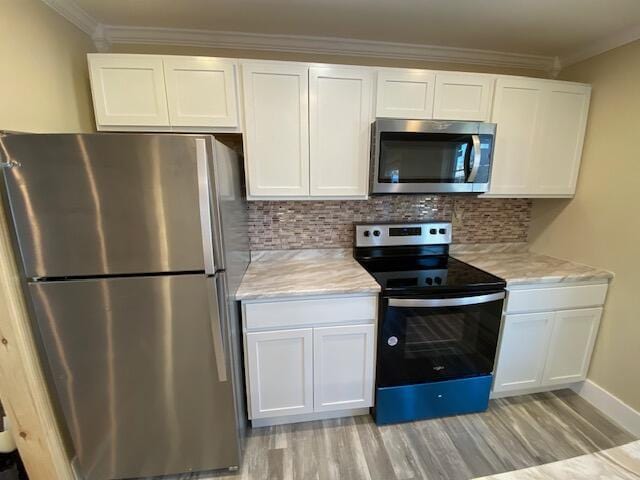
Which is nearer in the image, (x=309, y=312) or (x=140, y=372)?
(x=140, y=372)

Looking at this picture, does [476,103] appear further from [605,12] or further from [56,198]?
[56,198]

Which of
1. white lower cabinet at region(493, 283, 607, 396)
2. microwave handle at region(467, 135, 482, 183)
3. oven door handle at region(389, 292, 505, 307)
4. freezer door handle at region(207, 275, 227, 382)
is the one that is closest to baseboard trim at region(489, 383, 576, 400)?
white lower cabinet at region(493, 283, 607, 396)

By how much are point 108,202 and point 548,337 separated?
262cm

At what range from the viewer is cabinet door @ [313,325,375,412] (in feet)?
5.30

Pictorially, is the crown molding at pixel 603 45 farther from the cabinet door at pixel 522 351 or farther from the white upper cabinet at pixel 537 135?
the cabinet door at pixel 522 351

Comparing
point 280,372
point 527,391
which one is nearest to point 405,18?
point 280,372

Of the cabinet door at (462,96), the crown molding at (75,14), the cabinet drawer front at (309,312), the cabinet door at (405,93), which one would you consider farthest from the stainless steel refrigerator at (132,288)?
the cabinet door at (462,96)

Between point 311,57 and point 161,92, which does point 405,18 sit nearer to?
point 311,57

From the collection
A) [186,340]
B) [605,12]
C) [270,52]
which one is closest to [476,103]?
[605,12]

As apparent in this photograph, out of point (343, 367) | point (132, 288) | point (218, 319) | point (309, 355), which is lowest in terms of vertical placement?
point (343, 367)

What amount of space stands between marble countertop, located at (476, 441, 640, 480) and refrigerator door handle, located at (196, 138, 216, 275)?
1126mm

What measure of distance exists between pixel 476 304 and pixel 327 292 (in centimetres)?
91

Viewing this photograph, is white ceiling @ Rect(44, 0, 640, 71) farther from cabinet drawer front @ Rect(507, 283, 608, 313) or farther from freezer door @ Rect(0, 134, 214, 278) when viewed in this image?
cabinet drawer front @ Rect(507, 283, 608, 313)

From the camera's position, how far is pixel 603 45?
1775mm
